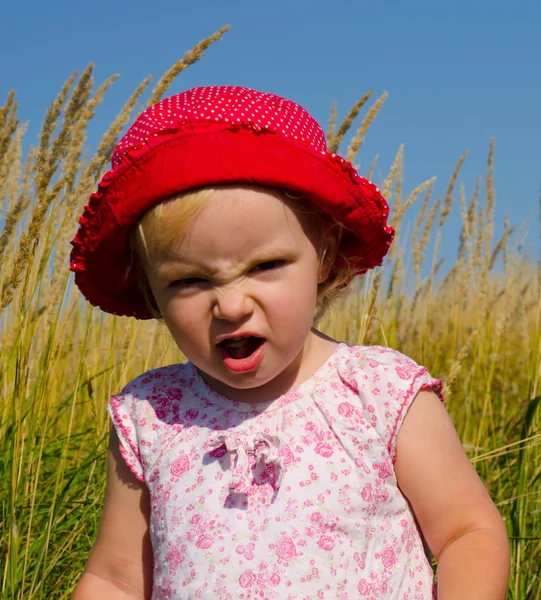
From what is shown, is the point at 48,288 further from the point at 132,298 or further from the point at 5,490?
the point at 5,490

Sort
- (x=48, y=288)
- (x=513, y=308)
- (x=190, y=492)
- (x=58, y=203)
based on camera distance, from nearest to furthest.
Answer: (x=190, y=492), (x=48, y=288), (x=58, y=203), (x=513, y=308)

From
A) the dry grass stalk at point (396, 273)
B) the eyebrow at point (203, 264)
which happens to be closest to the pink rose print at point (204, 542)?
the eyebrow at point (203, 264)

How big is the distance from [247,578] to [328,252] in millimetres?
599

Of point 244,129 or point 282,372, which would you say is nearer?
point 244,129

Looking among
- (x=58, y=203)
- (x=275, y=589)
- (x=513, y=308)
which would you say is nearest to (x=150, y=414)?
(x=275, y=589)

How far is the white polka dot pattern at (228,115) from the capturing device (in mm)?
1465

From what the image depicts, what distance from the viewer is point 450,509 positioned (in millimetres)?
1428

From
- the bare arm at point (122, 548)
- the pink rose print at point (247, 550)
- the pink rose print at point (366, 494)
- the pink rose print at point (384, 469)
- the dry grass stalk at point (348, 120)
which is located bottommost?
the bare arm at point (122, 548)

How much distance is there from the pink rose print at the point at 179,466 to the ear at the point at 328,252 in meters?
0.42

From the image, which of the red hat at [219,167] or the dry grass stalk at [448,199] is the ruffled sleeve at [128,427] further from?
the dry grass stalk at [448,199]

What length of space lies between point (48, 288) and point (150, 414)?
A: 574mm

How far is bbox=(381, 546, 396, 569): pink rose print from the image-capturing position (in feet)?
4.71

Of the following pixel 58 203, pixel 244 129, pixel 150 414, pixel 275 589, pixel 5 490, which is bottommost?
pixel 5 490

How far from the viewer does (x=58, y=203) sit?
2.31 m
